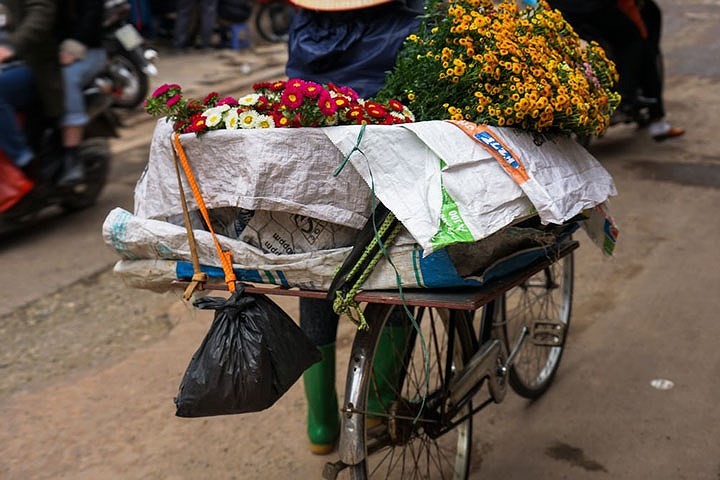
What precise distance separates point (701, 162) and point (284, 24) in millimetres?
7053

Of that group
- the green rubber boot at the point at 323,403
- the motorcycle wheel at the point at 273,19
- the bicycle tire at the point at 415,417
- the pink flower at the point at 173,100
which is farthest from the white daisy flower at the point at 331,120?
the motorcycle wheel at the point at 273,19

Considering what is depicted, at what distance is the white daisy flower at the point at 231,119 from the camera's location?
87.8 inches

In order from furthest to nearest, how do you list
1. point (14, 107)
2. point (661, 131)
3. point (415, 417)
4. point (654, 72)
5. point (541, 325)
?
1. point (661, 131)
2. point (654, 72)
3. point (14, 107)
4. point (541, 325)
5. point (415, 417)

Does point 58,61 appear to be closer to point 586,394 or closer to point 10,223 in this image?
point 10,223

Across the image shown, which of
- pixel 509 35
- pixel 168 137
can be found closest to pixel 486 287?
pixel 509 35

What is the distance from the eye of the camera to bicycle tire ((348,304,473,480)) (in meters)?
2.46

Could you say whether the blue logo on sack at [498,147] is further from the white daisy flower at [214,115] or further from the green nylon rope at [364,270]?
the white daisy flower at [214,115]

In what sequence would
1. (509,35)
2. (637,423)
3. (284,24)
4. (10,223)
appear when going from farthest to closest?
(284,24)
(10,223)
(637,423)
(509,35)

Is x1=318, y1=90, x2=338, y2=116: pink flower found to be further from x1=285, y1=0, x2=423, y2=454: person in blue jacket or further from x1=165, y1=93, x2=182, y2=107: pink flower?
x1=285, y1=0, x2=423, y2=454: person in blue jacket

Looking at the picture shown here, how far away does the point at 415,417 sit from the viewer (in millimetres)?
2621

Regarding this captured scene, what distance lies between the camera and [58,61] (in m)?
5.17

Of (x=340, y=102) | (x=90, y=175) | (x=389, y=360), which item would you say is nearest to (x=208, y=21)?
(x=90, y=175)

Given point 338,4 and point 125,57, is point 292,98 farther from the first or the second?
point 125,57

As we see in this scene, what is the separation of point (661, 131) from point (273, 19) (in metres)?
6.45
